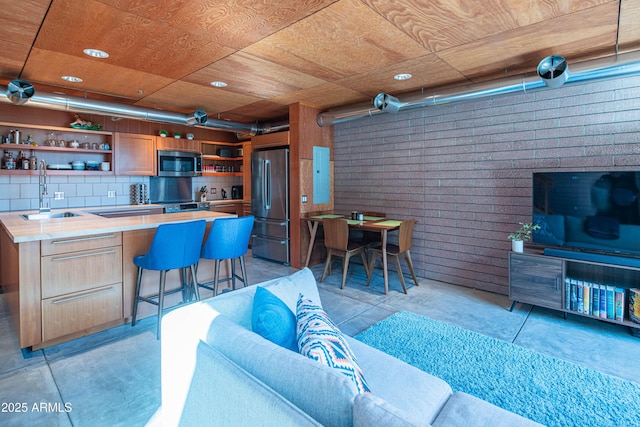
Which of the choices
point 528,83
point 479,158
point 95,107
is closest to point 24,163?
point 95,107

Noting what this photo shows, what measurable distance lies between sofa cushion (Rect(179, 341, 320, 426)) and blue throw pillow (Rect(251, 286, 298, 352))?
190 mm

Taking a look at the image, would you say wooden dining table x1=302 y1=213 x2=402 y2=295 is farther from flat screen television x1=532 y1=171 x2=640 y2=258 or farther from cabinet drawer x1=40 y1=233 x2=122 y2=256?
cabinet drawer x1=40 y1=233 x2=122 y2=256

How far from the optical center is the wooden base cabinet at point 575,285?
116 inches

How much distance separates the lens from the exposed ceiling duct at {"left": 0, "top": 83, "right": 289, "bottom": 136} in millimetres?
3652

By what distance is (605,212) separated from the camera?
3051 millimetres

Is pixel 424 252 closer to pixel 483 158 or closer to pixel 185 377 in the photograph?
pixel 483 158

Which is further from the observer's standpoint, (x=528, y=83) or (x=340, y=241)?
(x=340, y=241)

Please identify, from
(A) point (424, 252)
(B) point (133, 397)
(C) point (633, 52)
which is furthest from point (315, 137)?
(B) point (133, 397)

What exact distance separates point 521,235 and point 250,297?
3240 mm

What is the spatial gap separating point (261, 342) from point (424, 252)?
391 cm

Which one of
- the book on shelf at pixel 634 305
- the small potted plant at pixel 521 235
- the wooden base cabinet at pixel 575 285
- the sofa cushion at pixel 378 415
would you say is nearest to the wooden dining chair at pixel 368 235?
the small potted plant at pixel 521 235

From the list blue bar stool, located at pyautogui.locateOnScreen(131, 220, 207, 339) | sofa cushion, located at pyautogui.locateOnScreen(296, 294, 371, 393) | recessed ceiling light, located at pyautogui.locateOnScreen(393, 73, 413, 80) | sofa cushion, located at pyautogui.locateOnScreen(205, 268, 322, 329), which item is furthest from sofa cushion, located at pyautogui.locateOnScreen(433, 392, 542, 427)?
recessed ceiling light, located at pyautogui.locateOnScreen(393, 73, 413, 80)

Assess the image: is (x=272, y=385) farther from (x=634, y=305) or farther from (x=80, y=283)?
(x=634, y=305)

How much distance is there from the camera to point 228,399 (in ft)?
3.37
